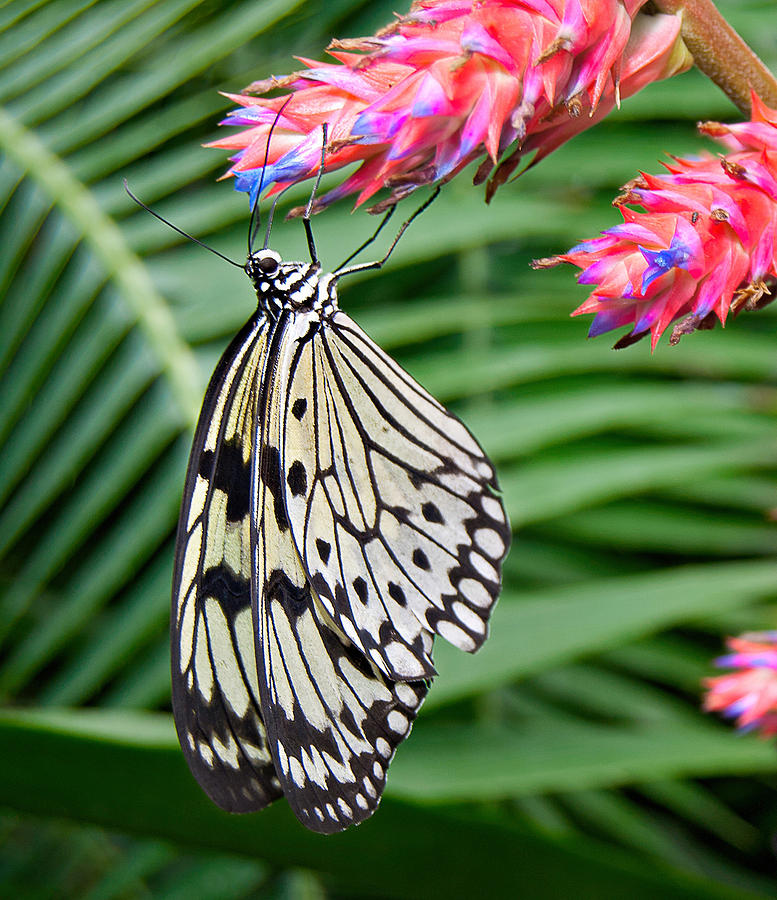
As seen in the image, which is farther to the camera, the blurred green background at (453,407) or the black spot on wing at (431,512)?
the blurred green background at (453,407)

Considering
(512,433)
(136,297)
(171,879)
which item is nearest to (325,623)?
(512,433)

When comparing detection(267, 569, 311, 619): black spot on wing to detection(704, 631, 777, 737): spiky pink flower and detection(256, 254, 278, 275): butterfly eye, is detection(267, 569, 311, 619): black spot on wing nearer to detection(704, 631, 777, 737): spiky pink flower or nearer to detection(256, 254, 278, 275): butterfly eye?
detection(256, 254, 278, 275): butterfly eye

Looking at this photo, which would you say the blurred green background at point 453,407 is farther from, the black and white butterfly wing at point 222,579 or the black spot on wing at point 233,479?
the black spot on wing at point 233,479

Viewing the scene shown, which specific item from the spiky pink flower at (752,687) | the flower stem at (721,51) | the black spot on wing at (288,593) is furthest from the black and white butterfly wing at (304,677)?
the flower stem at (721,51)

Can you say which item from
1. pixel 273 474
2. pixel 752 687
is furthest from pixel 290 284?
pixel 752 687

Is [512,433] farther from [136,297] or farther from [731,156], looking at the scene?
[731,156]

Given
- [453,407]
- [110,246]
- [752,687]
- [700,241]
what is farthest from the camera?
[453,407]

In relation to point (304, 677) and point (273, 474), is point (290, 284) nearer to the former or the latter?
point (273, 474)
